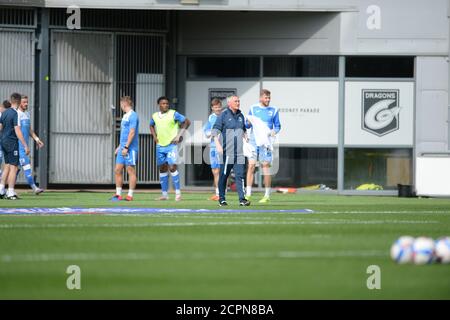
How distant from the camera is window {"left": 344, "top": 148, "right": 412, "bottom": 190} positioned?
2984 centimetres

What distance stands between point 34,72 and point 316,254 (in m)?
19.6

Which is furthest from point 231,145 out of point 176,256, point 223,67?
point 223,67

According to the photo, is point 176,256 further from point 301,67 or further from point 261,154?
point 301,67

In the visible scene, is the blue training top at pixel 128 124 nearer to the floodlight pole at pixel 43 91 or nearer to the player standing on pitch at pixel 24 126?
the player standing on pitch at pixel 24 126

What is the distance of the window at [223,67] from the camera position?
3009 cm

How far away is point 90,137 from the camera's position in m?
30.1

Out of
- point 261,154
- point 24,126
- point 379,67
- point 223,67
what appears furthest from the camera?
point 223,67

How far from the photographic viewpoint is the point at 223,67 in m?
30.2

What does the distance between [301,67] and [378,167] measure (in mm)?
3429

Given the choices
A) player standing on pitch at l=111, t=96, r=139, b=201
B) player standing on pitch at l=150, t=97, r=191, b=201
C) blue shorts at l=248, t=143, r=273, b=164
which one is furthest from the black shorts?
blue shorts at l=248, t=143, r=273, b=164

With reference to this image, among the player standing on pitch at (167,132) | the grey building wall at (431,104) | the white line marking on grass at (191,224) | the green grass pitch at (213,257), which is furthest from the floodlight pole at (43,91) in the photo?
the white line marking on grass at (191,224)

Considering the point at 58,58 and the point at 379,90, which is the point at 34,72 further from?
the point at 379,90

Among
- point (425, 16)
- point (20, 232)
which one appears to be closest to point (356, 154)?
point (425, 16)

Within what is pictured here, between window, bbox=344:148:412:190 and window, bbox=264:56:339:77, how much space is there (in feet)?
7.39
